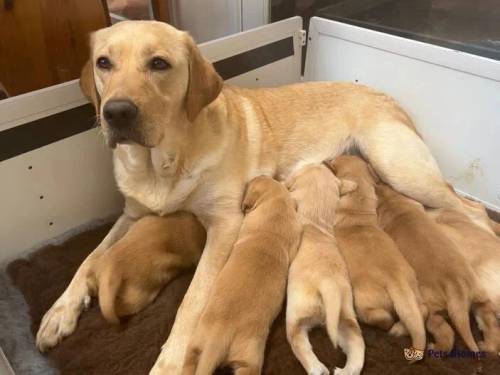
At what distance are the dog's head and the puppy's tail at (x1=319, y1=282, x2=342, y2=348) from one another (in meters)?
0.72

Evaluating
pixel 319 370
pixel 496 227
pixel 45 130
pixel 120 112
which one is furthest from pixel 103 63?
pixel 496 227

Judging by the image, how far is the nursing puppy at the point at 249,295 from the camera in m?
1.35

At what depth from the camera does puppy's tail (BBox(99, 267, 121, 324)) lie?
1502 millimetres

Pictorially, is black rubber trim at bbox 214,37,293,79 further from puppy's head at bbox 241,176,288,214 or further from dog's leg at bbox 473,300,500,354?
dog's leg at bbox 473,300,500,354

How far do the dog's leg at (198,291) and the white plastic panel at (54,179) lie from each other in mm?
611

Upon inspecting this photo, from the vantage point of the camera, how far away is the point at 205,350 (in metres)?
1.34

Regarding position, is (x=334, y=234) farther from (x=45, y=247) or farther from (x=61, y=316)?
(x=45, y=247)

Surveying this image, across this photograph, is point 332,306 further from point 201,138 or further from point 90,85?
point 90,85

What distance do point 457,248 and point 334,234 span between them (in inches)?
16.5

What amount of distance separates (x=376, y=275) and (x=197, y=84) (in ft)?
2.89

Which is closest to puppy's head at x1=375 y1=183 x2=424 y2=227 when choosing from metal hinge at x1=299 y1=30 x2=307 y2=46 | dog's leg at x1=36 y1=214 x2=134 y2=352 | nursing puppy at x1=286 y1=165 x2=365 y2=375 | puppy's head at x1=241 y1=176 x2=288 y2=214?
nursing puppy at x1=286 y1=165 x2=365 y2=375

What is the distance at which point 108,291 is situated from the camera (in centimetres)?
150

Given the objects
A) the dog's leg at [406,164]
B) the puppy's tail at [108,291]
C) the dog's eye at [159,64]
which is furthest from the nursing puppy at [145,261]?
the dog's leg at [406,164]

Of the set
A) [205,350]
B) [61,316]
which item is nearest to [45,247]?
[61,316]
